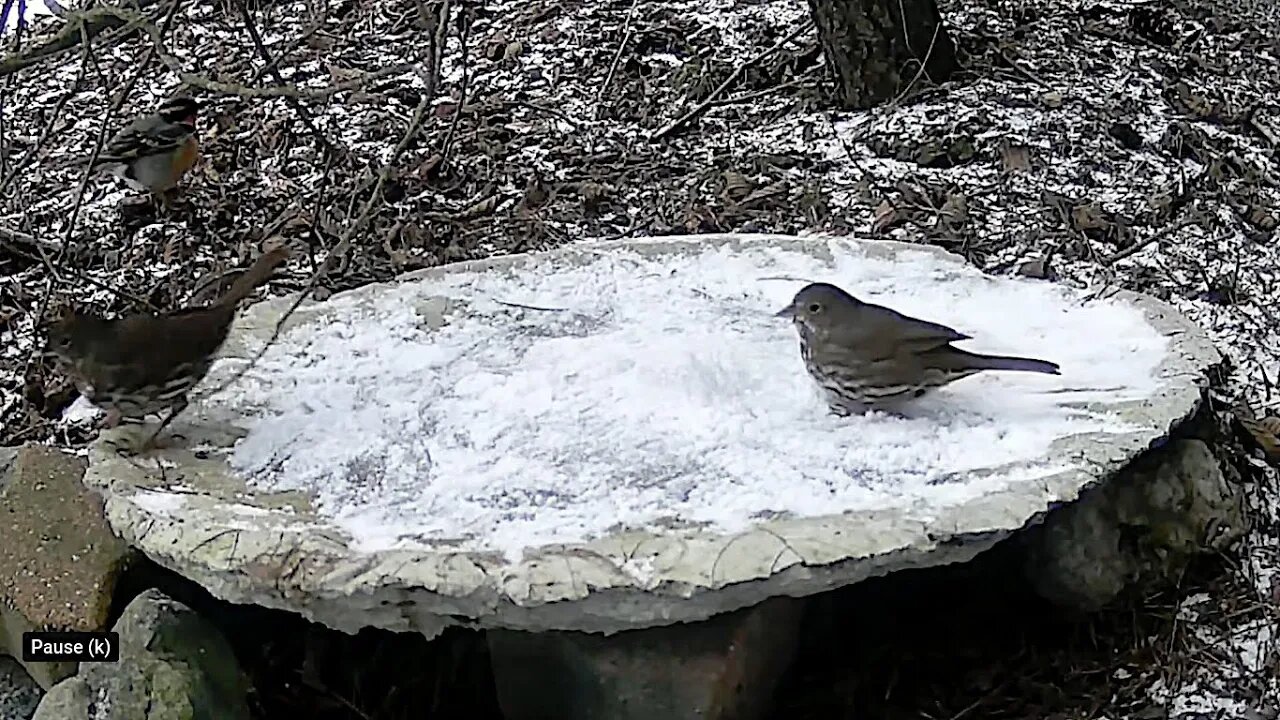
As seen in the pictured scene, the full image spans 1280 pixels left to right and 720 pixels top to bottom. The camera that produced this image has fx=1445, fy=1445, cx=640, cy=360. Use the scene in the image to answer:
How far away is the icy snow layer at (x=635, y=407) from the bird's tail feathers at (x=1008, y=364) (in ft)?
0.22

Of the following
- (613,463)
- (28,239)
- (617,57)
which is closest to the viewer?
(613,463)

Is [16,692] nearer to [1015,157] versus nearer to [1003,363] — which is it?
[1003,363]

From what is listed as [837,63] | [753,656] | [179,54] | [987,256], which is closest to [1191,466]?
[753,656]

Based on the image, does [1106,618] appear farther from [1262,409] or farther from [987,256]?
[987,256]

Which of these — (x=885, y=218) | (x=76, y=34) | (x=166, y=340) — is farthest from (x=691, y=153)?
(x=166, y=340)

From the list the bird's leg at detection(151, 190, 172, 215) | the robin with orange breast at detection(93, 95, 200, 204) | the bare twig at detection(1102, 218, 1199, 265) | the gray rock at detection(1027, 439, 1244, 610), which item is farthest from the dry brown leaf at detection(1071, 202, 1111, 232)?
the bird's leg at detection(151, 190, 172, 215)

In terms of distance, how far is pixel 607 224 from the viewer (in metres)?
5.48

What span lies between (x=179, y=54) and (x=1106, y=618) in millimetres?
5720

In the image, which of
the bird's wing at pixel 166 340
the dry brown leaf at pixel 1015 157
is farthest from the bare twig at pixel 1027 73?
the bird's wing at pixel 166 340

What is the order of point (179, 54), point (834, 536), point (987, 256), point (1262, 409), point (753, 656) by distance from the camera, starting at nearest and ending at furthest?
point (834, 536) → point (753, 656) → point (1262, 409) → point (987, 256) → point (179, 54)

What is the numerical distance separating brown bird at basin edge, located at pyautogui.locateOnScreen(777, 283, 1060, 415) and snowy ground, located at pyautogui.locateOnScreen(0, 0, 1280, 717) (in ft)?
4.84

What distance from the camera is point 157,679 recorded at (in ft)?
8.97

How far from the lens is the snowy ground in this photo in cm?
496

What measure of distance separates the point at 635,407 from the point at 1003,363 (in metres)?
0.73
